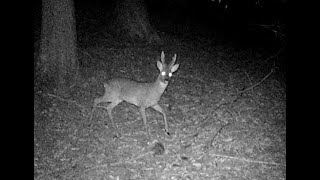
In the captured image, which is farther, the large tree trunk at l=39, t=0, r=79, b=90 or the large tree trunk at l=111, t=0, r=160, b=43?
the large tree trunk at l=111, t=0, r=160, b=43

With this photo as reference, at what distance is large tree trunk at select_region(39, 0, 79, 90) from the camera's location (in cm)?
816

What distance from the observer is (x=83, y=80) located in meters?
8.47

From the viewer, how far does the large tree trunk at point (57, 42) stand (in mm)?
8164

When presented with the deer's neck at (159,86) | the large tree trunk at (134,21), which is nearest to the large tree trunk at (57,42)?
the deer's neck at (159,86)

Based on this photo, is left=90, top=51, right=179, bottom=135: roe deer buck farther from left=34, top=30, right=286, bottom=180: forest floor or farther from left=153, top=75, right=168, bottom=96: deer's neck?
left=34, top=30, right=286, bottom=180: forest floor

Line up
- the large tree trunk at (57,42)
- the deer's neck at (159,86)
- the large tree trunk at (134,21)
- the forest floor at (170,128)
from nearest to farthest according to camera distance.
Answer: the forest floor at (170,128) < the deer's neck at (159,86) < the large tree trunk at (57,42) < the large tree trunk at (134,21)

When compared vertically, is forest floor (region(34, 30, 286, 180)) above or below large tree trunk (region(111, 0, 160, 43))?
below

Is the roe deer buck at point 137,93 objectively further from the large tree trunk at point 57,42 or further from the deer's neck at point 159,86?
the large tree trunk at point 57,42

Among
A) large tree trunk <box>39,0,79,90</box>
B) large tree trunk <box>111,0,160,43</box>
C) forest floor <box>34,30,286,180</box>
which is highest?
large tree trunk <box>111,0,160,43</box>

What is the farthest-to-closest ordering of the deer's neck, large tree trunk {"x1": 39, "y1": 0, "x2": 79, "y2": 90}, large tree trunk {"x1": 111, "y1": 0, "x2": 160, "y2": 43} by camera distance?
large tree trunk {"x1": 111, "y1": 0, "x2": 160, "y2": 43} < large tree trunk {"x1": 39, "y1": 0, "x2": 79, "y2": 90} < the deer's neck

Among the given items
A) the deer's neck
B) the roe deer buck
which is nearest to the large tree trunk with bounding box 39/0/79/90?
the roe deer buck

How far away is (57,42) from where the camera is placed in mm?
8305

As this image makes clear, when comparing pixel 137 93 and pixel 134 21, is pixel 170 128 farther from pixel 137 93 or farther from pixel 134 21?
pixel 134 21

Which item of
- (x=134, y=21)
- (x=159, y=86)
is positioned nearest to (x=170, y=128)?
(x=159, y=86)
